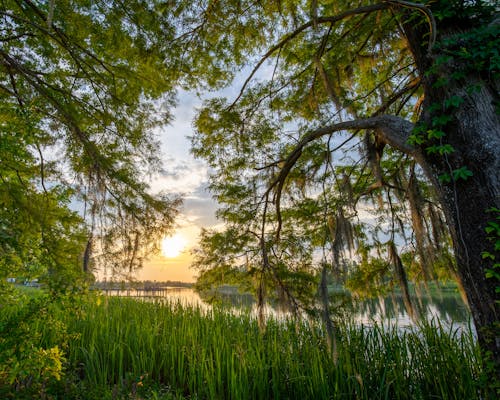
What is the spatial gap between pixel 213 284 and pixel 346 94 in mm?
3358

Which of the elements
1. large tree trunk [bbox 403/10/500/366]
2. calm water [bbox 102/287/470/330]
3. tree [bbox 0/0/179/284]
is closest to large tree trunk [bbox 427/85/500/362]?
large tree trunk [bbox 403/10/500/366]

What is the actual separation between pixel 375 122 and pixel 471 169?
0.89m

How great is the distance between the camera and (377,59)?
382 centimetres

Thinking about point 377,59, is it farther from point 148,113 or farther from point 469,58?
point 148,113

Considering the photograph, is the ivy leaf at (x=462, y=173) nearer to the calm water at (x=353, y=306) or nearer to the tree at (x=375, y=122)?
the tree at (x=375, y=122)

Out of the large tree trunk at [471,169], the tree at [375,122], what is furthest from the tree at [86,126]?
the large tree trunk at [471,169]

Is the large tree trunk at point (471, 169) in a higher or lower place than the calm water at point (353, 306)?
higher

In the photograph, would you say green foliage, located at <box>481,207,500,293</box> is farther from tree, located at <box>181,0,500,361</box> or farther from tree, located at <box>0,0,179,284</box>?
tree, located at <box>0,0,179,284</box>

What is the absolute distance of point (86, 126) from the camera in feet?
12.4

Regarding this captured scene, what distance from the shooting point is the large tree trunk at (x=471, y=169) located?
6.12 feet

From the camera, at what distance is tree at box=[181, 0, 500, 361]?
6.57ft

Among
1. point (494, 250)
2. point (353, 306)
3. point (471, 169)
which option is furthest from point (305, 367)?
point (471, 169)

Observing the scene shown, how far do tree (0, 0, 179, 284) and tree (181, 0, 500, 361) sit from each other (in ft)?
2.26

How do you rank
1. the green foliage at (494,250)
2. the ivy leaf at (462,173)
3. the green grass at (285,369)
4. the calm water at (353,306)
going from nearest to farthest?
1. the green foliage at (494,250)
2. the ivy leaf at (462,173)
3. the green grass at (285,369)
4. the calm water at (353,306)
